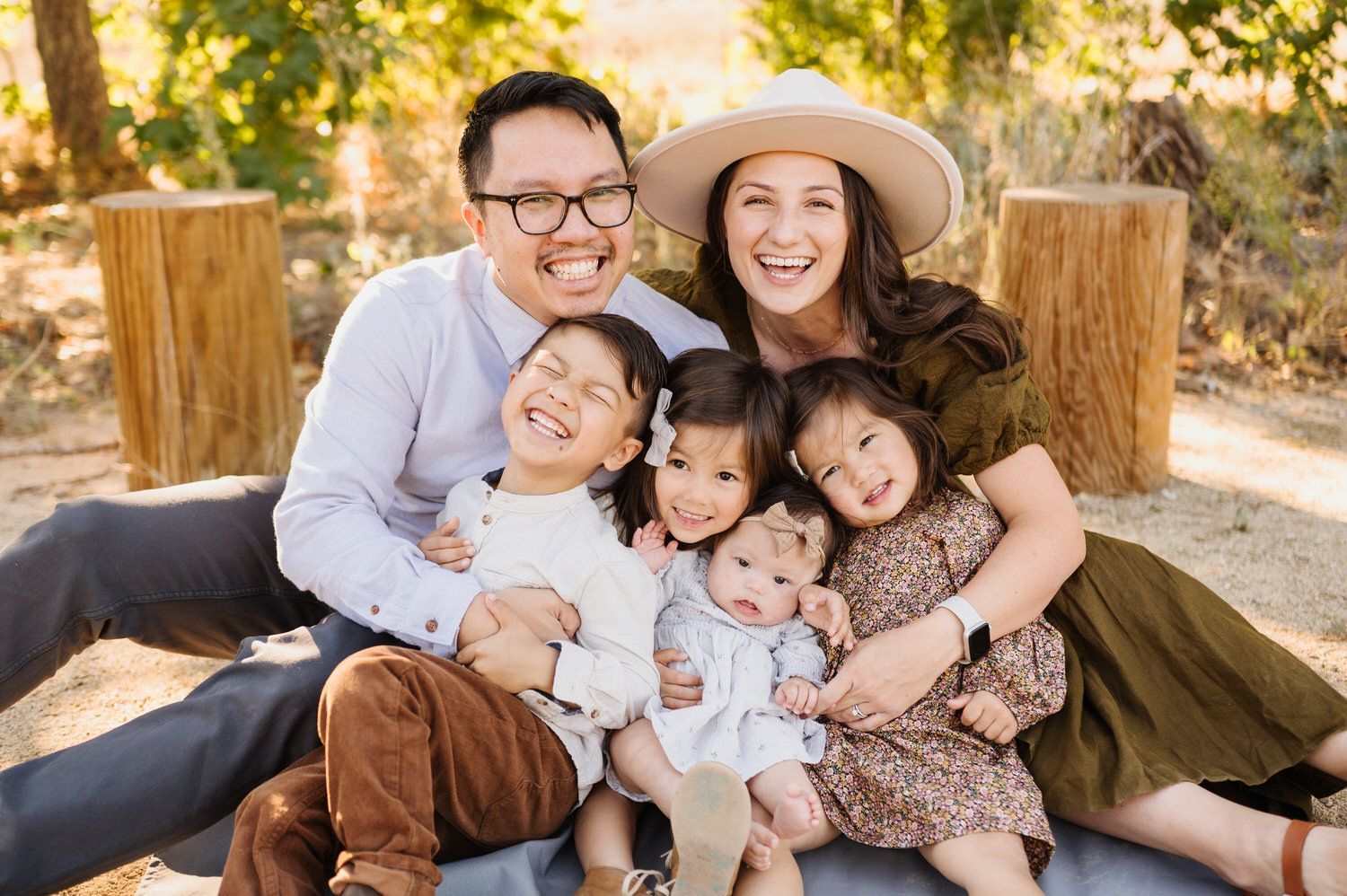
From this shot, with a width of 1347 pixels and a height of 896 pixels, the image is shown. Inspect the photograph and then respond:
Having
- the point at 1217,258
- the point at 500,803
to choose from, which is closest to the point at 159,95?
the point at 500,803

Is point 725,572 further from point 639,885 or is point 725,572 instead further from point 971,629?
point 639,885

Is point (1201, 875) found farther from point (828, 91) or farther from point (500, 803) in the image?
Answer: point (828, 91)

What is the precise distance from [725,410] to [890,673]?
617 millimetres

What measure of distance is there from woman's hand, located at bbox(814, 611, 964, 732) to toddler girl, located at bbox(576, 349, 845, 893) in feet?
0.20

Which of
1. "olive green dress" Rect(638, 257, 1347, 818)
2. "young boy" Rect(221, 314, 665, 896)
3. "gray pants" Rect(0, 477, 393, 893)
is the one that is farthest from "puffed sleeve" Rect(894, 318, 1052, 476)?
"gray pants" Rect(0, 477, 393, 893)

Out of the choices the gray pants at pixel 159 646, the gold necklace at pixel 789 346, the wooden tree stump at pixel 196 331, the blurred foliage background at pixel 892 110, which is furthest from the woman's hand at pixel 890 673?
the wooden tree stump at pixel 196 331

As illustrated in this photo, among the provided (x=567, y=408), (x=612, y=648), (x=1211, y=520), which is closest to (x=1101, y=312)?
(x=1211, y=520)

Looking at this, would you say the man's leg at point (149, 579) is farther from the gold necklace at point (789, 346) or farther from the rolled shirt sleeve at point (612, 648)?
the gold necklace at point (789, 346)

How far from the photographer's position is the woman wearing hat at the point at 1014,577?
2.23 meters

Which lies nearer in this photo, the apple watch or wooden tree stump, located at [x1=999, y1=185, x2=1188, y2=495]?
the apple watch

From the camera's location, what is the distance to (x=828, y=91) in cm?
265

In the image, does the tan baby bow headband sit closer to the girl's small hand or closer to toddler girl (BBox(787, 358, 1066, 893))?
toddler girl (BBox(787, 358, 1066, 893))

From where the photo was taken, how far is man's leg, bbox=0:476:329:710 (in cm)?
227

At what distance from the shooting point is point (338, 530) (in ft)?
7.39
